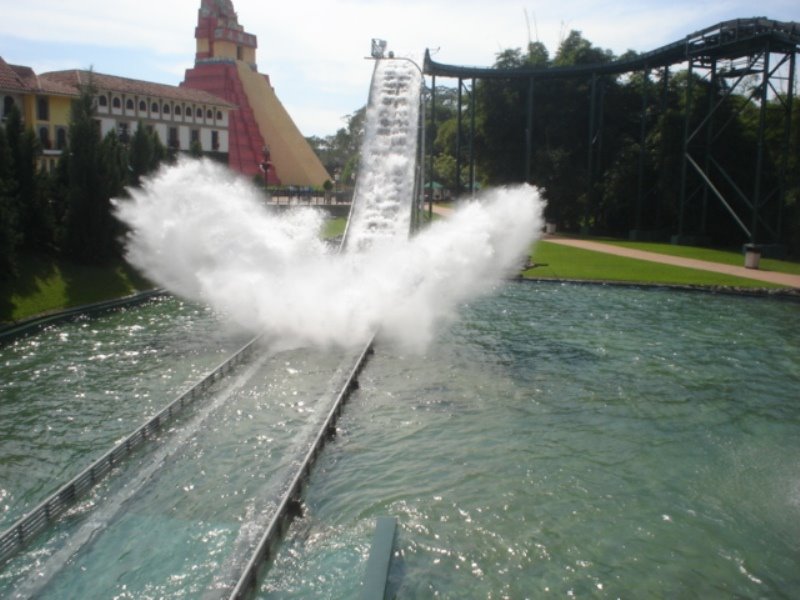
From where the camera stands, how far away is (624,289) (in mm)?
25469

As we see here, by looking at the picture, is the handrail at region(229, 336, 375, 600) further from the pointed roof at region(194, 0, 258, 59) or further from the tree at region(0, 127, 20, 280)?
the pointed roof at region(194, 0, 258, 59)

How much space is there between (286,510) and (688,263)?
25.9 meters

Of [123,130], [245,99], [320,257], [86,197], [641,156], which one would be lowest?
[320,257]

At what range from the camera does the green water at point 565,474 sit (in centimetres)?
761

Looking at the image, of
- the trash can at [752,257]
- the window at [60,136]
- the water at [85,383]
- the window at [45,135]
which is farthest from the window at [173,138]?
the trash can at [752,257]

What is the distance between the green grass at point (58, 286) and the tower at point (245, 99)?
158 feet

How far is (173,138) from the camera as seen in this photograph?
58.1m

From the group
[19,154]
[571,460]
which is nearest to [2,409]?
[571,460]

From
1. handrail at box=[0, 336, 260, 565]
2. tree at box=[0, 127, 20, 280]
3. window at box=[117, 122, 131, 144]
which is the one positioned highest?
window at box=[117, 122, 131, 144]

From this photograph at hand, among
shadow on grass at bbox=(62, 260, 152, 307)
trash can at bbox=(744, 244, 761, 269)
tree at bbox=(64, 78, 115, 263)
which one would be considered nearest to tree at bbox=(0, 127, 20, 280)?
shadow on grass at bbox=(62, 260, 152, 307)

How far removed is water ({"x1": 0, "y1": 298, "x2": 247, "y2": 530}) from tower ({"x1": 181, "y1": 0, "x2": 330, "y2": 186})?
54.9 metres

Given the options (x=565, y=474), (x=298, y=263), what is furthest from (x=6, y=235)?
(x=565, y=474)

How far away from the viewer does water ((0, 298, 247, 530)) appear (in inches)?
395

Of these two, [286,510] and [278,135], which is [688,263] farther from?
[278,135]
